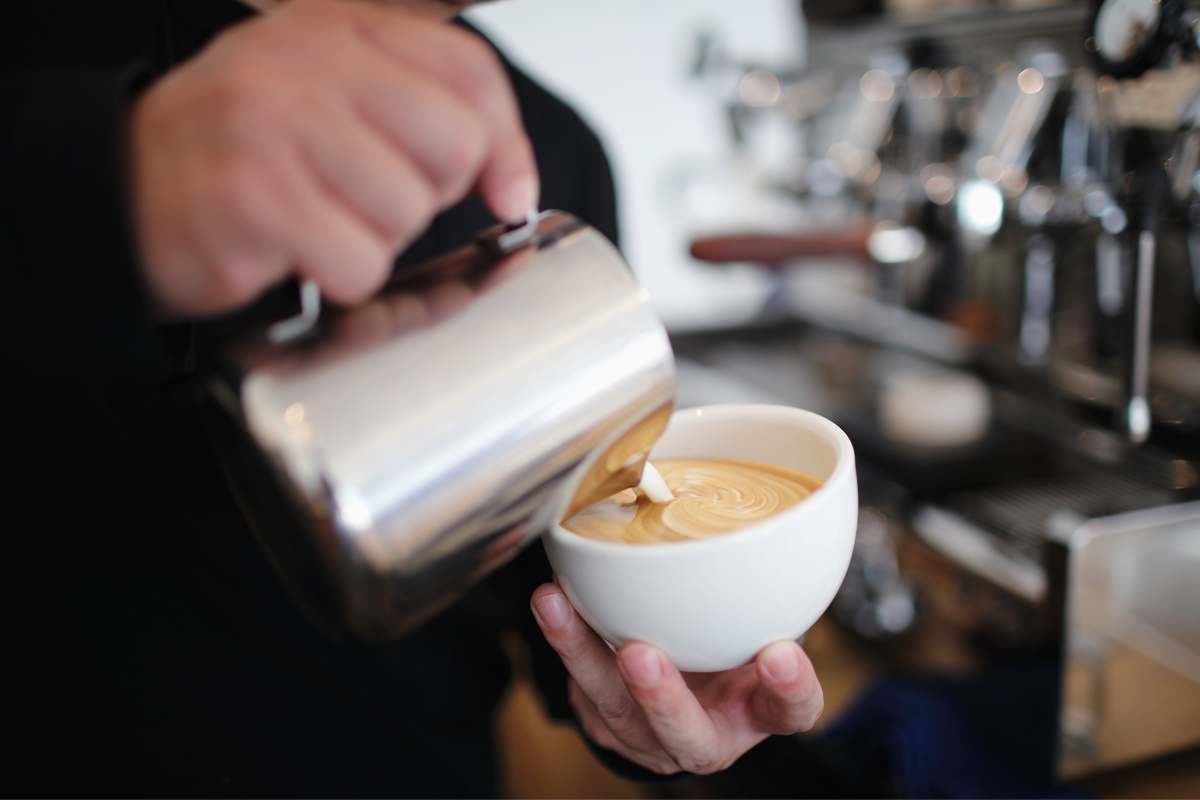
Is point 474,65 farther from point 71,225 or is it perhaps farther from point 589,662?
point 589,662

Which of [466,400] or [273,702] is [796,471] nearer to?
[466,400]

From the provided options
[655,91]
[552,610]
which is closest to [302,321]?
[552,610]

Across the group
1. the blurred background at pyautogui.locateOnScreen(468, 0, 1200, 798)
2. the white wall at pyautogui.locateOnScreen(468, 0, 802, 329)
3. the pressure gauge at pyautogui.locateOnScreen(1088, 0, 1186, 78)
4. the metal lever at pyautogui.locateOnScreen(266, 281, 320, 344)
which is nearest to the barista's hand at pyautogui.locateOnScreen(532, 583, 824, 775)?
the metal lever at pyautogui.locateOnScreen(266, 281, 320, 344)

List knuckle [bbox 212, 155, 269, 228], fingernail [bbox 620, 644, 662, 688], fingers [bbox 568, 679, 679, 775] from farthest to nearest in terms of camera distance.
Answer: fingers [bbox 568, 679, 679, 775]
fingernail [bbox 620, 644, 662, 688]
knuckle [bbox 212, 155, 269, 228]

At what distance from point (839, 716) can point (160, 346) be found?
2.36 ft

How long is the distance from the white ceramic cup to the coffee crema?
3cm

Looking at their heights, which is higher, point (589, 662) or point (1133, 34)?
point (1133, 34)

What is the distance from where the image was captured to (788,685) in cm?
42

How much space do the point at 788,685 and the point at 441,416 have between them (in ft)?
0.68

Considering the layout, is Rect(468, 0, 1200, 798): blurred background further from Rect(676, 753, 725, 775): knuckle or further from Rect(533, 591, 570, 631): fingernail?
Rect(533, 591, 570, 631): fingernail

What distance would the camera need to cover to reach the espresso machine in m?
0.69

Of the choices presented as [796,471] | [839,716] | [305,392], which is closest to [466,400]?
[305,392]

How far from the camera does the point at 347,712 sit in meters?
→ 0.72

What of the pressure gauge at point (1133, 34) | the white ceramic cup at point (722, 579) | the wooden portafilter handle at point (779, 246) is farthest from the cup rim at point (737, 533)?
the wooden portafilter handle at point (779, 246)
